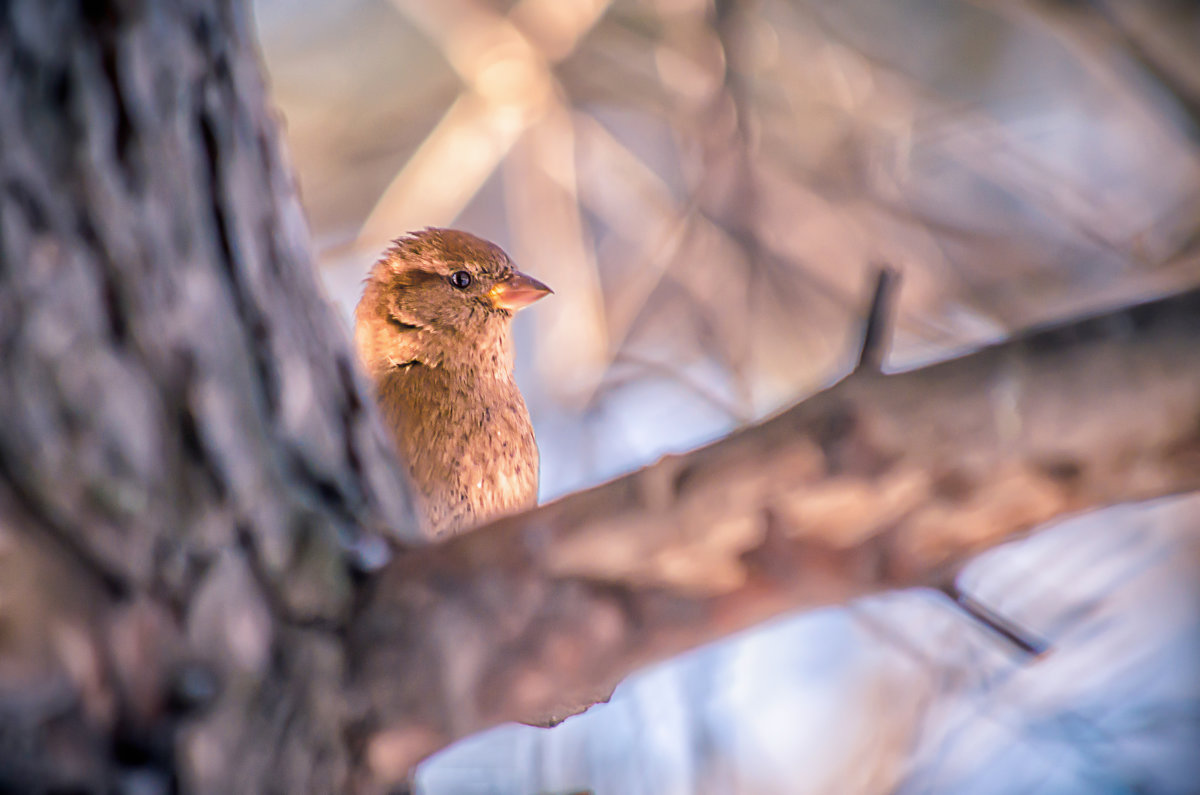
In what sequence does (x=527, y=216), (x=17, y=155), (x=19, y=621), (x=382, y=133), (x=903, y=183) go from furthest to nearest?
(x=382, y=133) < (x=527, y=216) < (x=903, y=183) < (x=17, y=155) < (x=19, y=621)

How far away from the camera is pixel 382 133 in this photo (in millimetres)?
4668

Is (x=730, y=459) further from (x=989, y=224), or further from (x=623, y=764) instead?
(x=989, y=224)

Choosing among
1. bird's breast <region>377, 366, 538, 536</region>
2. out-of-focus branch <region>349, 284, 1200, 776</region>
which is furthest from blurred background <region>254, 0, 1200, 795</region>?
out-of-focus branch <region>349, 284, 1200, 776</region>

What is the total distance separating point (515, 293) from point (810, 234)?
1.80 meters

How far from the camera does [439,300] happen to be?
2162mm

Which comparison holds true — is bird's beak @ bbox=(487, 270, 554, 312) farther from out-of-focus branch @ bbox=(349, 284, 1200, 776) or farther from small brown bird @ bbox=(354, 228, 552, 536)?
out-of-focus branch @ bbox=(349, 284, 1200, 776)

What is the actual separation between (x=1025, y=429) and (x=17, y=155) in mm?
848

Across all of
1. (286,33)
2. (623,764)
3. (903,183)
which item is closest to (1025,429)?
(623,764)

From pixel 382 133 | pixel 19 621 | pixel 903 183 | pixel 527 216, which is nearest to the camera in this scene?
pixel 19 621

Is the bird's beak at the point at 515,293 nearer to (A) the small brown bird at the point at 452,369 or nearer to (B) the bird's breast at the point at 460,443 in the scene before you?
(A) the small brown bird at the point at 452,369

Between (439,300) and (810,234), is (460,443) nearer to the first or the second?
(439,300)

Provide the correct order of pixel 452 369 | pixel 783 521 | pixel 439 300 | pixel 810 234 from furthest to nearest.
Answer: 1. pixel 810 234
2. pixel 439 300
3. pixel 452 369
4. pixel 783 521

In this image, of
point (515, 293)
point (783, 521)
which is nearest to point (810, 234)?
point (515, 293)

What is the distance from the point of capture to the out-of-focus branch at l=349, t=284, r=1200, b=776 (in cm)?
70
